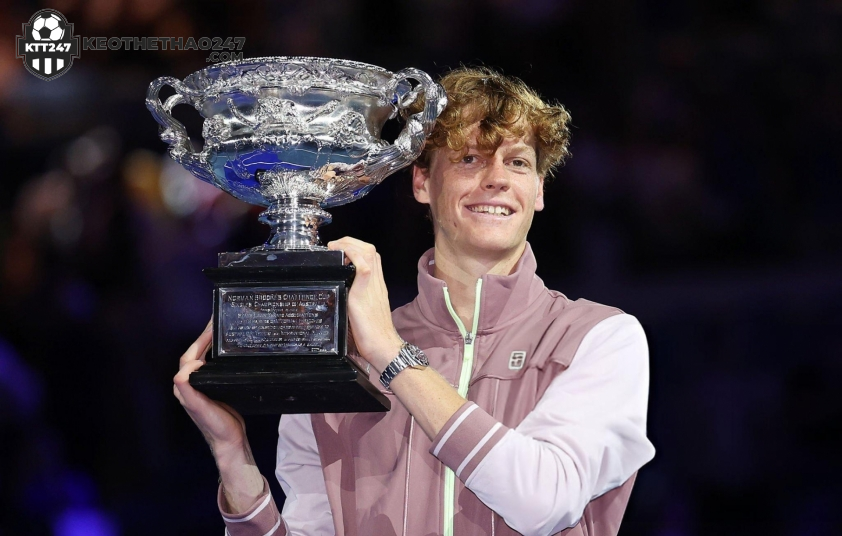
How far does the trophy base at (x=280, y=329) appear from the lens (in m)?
Result: 1.60

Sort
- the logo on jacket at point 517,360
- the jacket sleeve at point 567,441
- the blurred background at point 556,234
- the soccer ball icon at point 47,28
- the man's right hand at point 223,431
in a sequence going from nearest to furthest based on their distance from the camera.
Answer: the jacket sleeve at point 567,441
the man's right hand at point 223,431
the logo on jacket at point 517,360
the blurred background at point 556,234
the soccer ball icon at point 47,28

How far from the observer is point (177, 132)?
180 centimetres

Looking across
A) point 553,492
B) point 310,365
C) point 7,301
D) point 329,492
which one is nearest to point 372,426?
point 329,492

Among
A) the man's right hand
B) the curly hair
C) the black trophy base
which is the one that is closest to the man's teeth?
the curly hair

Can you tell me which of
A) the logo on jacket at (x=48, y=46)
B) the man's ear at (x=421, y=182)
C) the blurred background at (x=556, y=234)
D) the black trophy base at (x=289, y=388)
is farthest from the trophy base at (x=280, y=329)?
the logo on jacket at (x=48, y=46)

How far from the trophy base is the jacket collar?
29 cm

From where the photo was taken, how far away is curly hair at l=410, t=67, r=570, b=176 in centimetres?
189

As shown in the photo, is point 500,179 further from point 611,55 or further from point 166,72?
point 166,72

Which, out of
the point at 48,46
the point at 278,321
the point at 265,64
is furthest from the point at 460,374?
the point at 48,46

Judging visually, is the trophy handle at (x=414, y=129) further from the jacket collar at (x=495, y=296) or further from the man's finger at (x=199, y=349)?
the man's finger at (x=199, y=349)

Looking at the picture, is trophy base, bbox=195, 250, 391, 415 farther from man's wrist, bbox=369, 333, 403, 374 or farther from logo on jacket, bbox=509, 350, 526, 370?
logo on jacket, bbox=509, 350, 526, 370

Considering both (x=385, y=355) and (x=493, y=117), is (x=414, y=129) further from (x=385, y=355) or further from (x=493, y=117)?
(x=385, y=355)

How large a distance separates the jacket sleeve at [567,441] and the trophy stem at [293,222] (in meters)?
0.39

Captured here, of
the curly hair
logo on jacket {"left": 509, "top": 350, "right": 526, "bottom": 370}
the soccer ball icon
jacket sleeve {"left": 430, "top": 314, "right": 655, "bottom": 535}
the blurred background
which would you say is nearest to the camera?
jacket sleeve {"left": 430, "top": 314, "right": 655, "bottom": 535}
